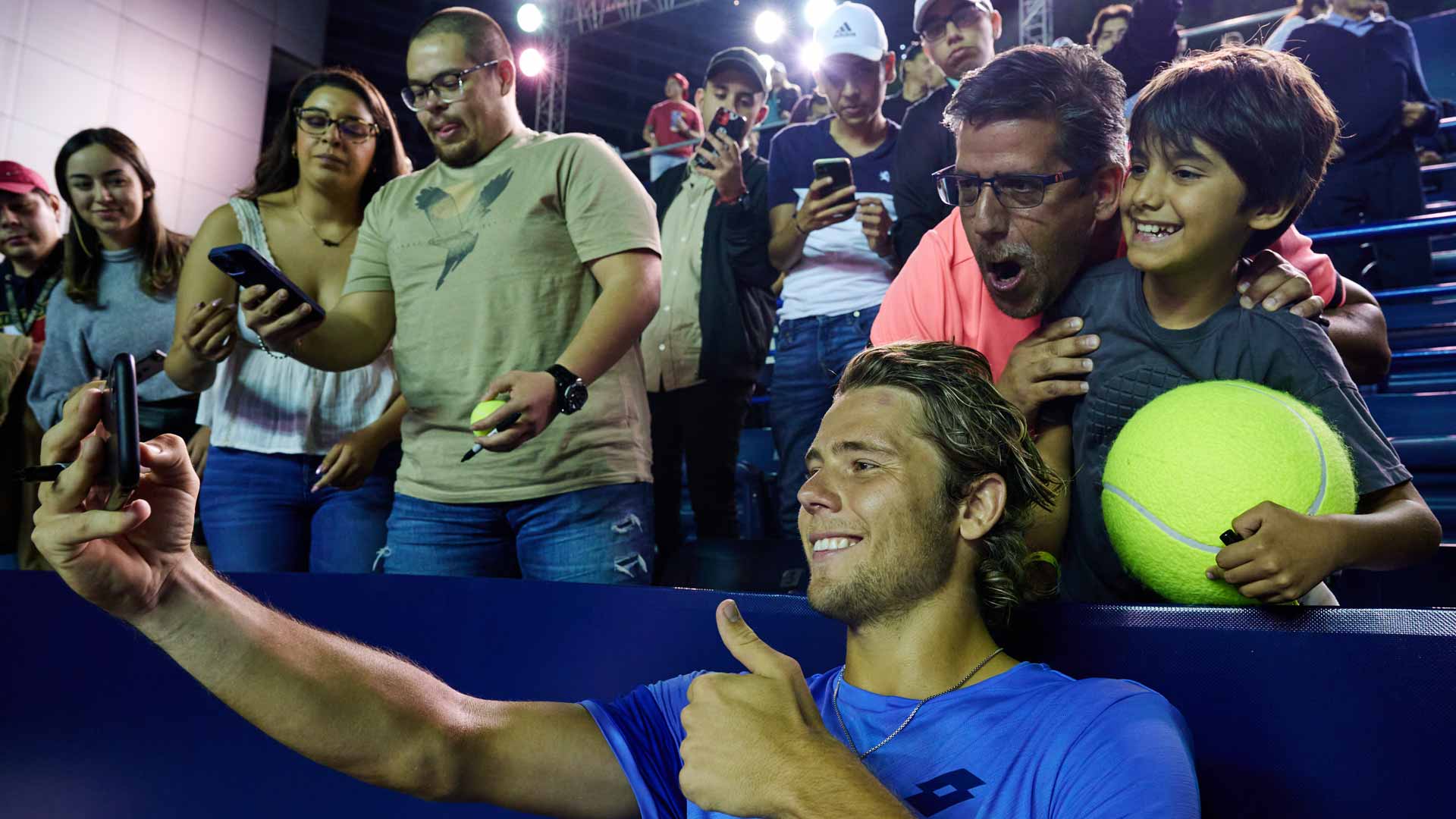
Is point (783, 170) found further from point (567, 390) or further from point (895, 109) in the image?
point (567, 390)

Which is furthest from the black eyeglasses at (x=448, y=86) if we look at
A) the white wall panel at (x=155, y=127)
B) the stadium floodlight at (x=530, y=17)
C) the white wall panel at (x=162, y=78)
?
the stadium floodlight at (x=530, y=17)

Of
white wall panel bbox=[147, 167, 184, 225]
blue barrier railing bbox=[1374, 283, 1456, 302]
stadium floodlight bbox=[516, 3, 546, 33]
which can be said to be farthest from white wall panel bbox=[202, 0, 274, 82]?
blue barrier railing bbox=[1374, 283, 1456, 302]

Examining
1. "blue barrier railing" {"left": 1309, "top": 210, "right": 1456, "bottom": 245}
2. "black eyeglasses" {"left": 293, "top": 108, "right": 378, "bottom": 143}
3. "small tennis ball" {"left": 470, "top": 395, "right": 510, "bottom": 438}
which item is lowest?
"small tennis ball" {"left": 470, "top": 395, "right": 510, "bottom": 438}

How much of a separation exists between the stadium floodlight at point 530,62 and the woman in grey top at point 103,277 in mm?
8667

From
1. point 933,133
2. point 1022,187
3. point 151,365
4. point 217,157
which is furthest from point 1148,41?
point 217,157

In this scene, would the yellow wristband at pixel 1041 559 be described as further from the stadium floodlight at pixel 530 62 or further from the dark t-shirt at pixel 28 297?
the stadium floodlight at pixel 530 62

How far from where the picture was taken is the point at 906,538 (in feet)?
4.80

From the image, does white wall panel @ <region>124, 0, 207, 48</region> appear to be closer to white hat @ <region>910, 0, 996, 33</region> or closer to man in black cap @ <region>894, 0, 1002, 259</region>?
white hat @ <region>910, 0, 996, 33</region>

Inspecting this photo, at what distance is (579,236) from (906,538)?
110 centimetres

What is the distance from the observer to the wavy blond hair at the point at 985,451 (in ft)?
4.88

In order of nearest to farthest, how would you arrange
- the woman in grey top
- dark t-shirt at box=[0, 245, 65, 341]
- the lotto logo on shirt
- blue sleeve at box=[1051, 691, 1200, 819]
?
blue sleeve at box=[1051, 691, 1200, 819]
the lotto logo on shirt
the woman in grey top
dark t-shirt at box=[0, 245, 65, 341]

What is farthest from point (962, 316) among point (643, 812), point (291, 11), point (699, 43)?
point (699, 43)

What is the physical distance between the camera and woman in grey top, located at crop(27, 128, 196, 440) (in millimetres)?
3232

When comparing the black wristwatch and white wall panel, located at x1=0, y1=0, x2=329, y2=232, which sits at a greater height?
white wall panel, located at x1=0, y1=0, x2=329, y2=232
